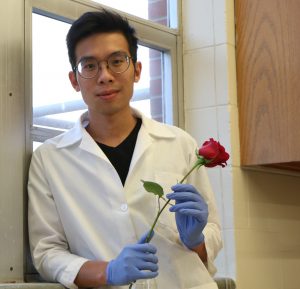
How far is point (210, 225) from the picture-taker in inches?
65.1

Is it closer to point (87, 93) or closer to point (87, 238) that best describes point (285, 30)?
point (87, 93)

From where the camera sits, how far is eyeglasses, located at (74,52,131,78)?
1587 mm

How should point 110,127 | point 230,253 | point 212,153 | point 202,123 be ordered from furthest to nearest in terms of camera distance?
point 202,123 < point 230,253 < point 110,127 < point 212,153

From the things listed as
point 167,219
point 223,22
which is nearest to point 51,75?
point 167,219

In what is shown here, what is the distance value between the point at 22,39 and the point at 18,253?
539mm

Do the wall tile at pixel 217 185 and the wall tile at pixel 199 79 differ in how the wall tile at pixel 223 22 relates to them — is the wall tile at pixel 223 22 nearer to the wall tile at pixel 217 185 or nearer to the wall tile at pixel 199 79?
the wall tile at pixel 199 79

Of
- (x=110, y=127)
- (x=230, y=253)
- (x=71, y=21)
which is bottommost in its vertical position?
(x=230, y=253)

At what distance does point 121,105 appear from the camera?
1.61 metres

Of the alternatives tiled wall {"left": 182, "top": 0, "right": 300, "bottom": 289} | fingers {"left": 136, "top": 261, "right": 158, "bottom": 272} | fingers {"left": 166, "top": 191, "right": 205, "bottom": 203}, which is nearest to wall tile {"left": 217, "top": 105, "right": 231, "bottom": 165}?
tiled wall {"left": 182, "top": 0, "right": 300, "bottom": 289}

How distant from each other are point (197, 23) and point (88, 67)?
2.41 feet

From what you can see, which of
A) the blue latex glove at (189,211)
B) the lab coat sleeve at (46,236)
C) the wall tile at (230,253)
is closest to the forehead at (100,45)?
the lab coat sleeve at (46,236)

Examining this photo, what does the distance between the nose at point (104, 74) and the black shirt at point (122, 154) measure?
18 cm

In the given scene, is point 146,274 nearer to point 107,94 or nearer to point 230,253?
point 107,94

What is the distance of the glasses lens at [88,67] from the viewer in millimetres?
→ 1589
